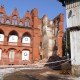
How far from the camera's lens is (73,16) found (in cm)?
1758

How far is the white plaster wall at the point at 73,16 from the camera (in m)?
17.2

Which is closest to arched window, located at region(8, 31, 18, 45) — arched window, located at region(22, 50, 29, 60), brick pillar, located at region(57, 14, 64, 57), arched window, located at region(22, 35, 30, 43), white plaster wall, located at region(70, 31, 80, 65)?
arched window, located at region(22, 35, 30, 43)

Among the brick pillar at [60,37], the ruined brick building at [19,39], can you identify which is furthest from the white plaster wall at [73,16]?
the brick pillar at [60,37]

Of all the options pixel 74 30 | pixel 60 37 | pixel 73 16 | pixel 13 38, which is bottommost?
pixel 74 30

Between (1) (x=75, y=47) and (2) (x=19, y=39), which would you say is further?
(2) (x=19, y=39)

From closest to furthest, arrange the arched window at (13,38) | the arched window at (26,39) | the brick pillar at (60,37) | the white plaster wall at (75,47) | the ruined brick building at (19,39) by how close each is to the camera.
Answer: the white plaster wall at (75,47) < the ruined brick building at (19,39) < the arched window at (13,38) < the arched window at (26,39) < the brick pillar at (60,37)

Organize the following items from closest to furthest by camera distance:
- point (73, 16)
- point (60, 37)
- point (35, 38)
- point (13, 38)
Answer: point (73, 16)
point (13, 38)
point (35, 38)
point (60, 37)

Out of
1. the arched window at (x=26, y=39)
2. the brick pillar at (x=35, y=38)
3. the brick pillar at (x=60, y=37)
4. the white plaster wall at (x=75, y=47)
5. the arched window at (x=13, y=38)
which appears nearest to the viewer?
the white plaster wall at (x=75, y=47)

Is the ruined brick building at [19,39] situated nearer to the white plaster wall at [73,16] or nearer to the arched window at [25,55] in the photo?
the arched window at [25,55]

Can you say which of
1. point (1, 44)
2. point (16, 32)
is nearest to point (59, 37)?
point (16, 32)

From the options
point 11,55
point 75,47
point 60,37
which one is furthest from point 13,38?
point 75,47

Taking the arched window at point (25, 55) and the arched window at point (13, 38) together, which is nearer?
the arched window at point (13, 38)

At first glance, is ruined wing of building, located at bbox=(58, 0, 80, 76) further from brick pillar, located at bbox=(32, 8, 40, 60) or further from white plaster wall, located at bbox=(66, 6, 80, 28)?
brick pillar, located at bbox=(32, 8, 40, 60)

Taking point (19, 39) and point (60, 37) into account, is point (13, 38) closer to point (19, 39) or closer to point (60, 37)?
point (19, 39)
